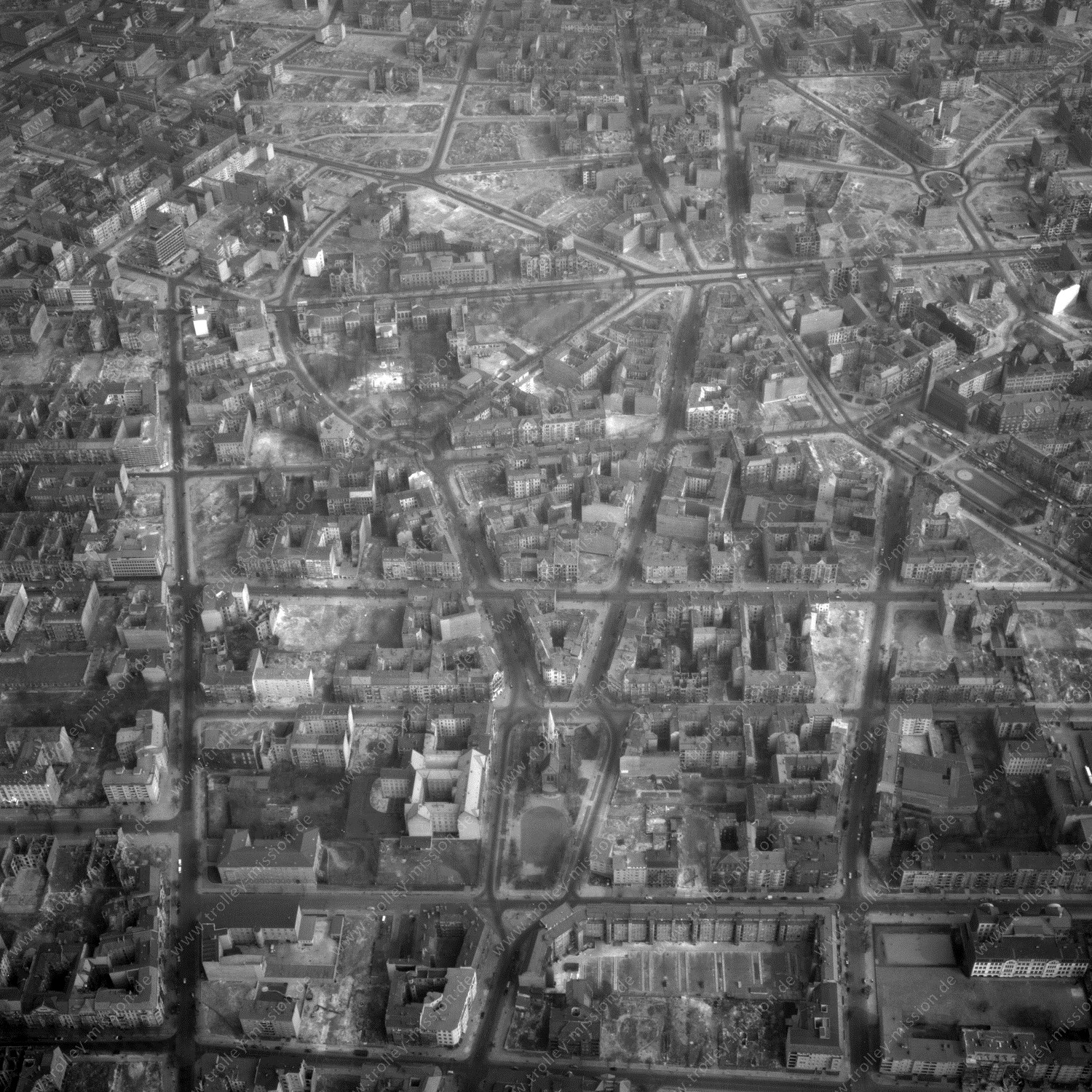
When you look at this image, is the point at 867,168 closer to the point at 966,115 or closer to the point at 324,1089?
the point at 966,115

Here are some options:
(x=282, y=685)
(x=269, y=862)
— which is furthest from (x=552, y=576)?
(x=269, y=862)

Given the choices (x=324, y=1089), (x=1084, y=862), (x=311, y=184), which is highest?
(x=311, y=184)

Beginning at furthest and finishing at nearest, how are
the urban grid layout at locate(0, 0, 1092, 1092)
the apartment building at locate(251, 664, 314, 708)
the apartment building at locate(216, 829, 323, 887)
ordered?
the apartment building at locate(251, 664, 314, 708), the apartment building at locate(216, 829, 323, 887), the urban grid layout at locate(0, 0, 1092, 1092)

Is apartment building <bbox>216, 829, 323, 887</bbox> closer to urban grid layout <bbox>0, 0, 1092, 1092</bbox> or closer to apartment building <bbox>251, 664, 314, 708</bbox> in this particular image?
urban grid layout <bbox>0, 0, 1092, 1092</bbox>

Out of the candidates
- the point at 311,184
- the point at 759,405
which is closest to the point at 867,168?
the point at 759,405

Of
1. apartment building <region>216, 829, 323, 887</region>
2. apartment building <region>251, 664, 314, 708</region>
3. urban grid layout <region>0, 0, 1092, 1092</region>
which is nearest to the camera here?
urban grid layout <region>0, 0, 1092, 1092</region>

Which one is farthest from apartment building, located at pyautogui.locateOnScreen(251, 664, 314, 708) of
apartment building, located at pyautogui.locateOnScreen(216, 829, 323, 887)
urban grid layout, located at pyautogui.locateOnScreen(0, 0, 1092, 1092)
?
apartment building, located at pyautogui.locateOnScreen(216, 829, 323, 887)

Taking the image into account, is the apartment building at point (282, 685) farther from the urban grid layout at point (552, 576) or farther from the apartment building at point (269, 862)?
the apartment building at point (269, 862)

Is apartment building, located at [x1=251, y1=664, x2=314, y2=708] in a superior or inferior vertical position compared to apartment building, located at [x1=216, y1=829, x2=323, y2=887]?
superior
